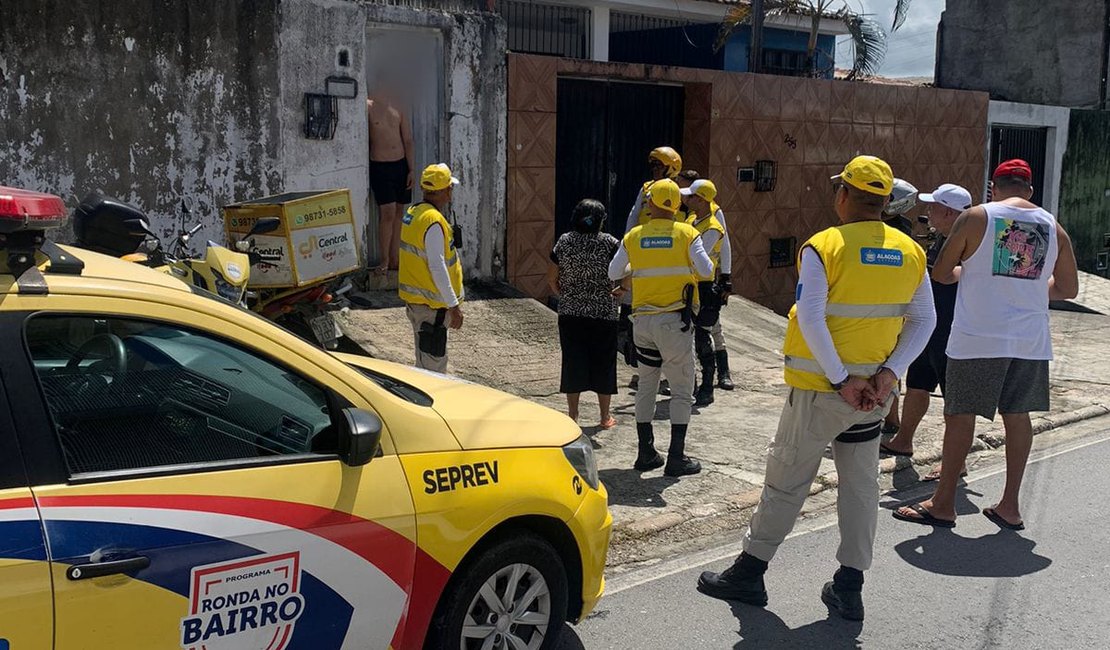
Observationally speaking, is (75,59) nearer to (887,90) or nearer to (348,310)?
(348,310)

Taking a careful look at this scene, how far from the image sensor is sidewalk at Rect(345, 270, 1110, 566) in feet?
19.9

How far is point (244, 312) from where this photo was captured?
3260mm

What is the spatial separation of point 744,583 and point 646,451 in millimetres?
2033

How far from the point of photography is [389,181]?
10305 mm

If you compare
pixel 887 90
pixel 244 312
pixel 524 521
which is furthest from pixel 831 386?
pixel 887 90

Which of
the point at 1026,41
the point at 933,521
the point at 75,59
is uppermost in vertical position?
the point at 1026,41

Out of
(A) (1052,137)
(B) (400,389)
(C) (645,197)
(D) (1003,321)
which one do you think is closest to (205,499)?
(B) (400,389)

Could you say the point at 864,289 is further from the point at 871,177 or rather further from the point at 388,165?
the point at 388,165

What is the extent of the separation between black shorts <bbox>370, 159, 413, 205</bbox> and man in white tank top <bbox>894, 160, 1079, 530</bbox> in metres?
5.78

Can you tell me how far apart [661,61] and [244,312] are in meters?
17.6

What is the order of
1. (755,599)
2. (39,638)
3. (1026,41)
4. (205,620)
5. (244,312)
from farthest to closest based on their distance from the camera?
(1026,41)
(755,599)
(244,312)
(205,620)
(39,638)

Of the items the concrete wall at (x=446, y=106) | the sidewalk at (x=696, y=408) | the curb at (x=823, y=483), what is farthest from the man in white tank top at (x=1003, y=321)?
the concrete wall at (x=446, y=106)

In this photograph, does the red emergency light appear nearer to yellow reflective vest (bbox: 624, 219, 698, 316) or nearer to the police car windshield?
the police car windshield

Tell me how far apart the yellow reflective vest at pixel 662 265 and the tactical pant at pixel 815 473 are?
1.95 m
